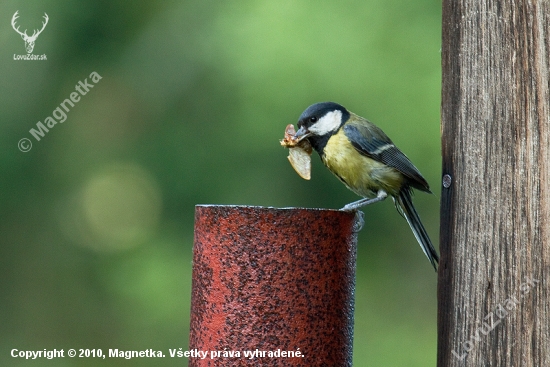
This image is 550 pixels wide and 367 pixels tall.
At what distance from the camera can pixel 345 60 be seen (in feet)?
13.3

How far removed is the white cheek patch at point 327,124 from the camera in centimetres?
259

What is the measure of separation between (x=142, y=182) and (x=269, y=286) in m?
4.02

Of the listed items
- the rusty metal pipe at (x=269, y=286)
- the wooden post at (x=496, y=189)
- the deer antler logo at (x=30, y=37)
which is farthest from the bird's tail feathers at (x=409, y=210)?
the deer antler logo at (x=30, y=37)

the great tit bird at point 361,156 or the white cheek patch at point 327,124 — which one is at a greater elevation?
the white cheek patch at point 327,124

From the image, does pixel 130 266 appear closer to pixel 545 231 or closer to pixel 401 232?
pixel 401 232

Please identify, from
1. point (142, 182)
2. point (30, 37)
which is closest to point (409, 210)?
point (142, 182)

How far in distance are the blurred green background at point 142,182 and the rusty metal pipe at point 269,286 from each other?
2.94m

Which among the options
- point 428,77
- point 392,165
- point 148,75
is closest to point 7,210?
point 148,75

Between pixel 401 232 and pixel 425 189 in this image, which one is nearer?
pixel 425 189

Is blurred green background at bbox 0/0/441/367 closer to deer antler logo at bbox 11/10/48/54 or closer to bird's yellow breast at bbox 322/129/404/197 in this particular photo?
deer antler logo at bbox 11/10/48/54

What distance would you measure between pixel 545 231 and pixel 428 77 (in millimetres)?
2969

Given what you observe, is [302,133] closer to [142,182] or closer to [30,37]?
[142,182]

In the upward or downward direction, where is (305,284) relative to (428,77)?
downward

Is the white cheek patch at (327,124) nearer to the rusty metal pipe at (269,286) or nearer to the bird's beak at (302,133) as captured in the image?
Answer: the bird's beak at (302,133)
